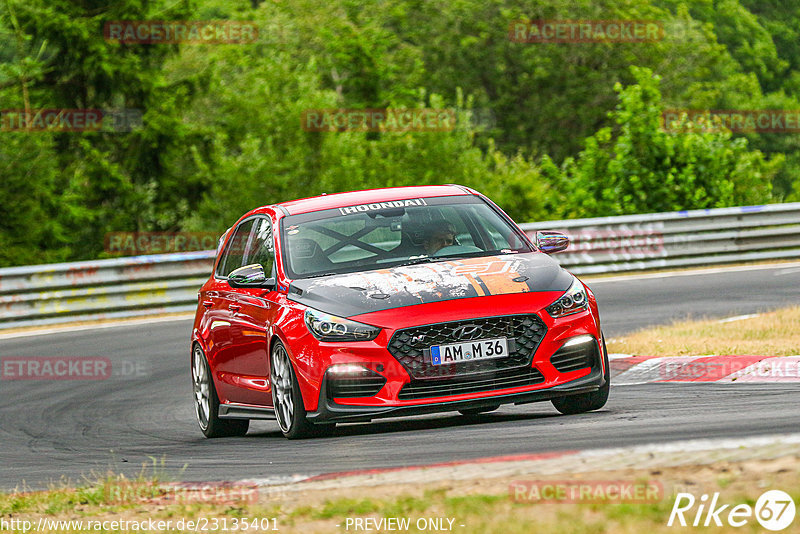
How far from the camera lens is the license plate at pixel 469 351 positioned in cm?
790

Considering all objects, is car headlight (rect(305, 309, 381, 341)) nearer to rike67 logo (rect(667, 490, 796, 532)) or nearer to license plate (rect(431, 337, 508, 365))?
license plate (rect(431, 337, 508, 365))

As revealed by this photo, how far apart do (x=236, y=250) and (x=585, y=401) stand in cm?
319

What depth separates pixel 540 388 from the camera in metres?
8.05

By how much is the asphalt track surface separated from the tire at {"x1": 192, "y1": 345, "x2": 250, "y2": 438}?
5.5 inches

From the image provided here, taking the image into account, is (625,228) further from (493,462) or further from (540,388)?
(493,462)

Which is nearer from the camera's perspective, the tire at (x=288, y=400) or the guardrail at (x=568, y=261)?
the tire at (x=288, y=400)

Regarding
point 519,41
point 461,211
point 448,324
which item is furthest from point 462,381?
point 519,41

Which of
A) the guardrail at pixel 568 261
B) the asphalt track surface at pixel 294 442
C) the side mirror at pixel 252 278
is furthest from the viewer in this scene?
the guardrail at pixel 568 261

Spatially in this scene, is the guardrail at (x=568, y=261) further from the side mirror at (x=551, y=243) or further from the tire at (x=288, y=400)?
the tire at (x=288, y=400)

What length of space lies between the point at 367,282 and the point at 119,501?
7.78 ft

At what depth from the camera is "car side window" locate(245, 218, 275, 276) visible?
9.39 meters

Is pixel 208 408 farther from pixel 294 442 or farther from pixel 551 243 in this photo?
pixel 551 243

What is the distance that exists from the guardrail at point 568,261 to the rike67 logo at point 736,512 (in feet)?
53.6

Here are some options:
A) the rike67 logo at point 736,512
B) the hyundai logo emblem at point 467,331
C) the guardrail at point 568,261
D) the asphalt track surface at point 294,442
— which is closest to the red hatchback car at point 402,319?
the hyundai logo emblem at point 467,331
